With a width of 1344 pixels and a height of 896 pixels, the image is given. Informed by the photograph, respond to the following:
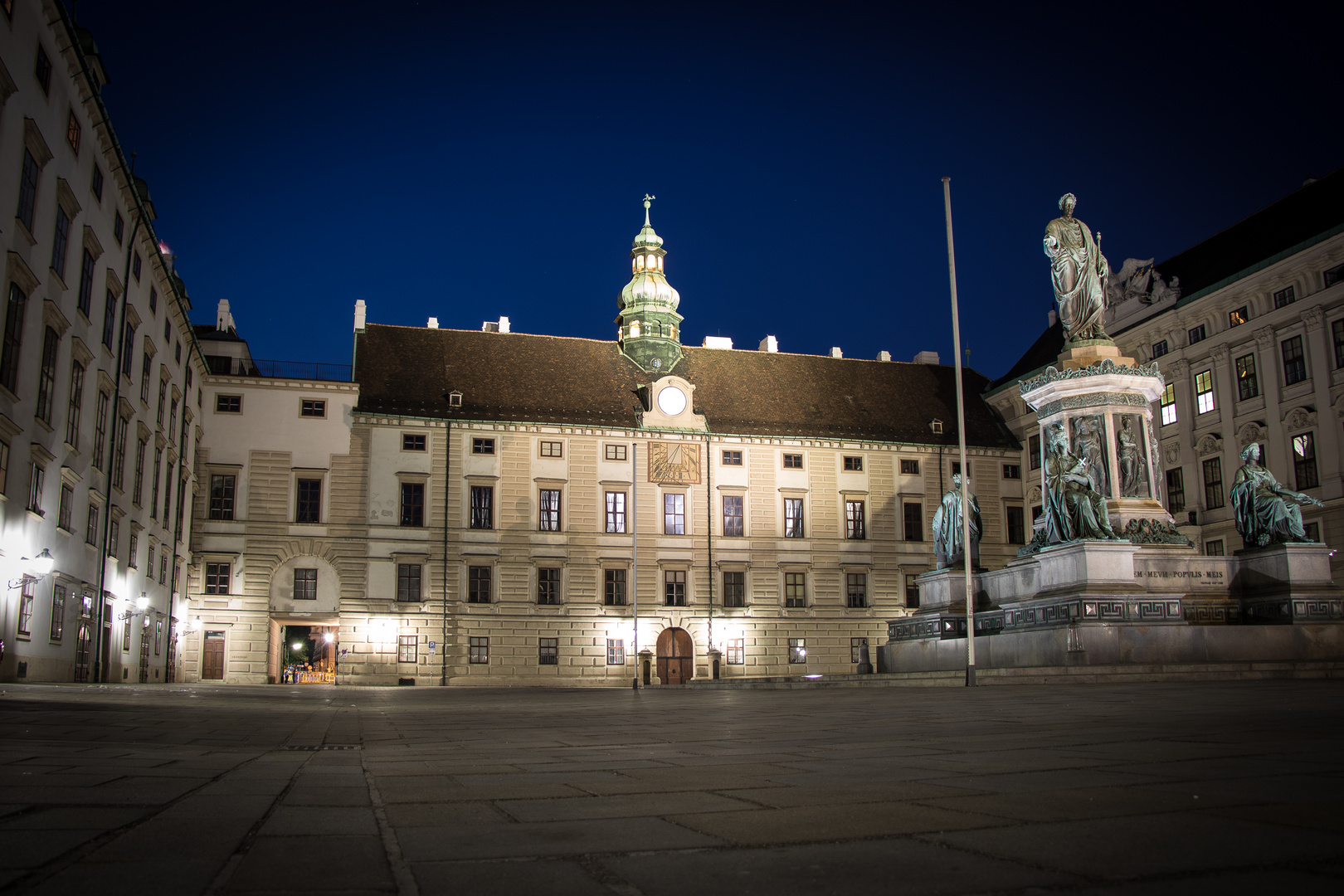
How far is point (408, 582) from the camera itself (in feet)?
163

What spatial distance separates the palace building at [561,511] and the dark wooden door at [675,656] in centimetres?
11

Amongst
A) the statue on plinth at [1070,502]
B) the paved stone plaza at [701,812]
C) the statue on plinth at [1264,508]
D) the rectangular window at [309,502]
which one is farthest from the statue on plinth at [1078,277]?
the rectangular window at [309,502]

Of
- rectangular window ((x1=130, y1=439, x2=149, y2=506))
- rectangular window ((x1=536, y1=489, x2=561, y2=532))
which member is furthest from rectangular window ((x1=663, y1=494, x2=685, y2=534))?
rectangular window ((x1=130, y1=439, x2=149, y2=506))

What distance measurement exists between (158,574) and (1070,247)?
33.6 m

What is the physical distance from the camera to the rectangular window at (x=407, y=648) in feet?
159

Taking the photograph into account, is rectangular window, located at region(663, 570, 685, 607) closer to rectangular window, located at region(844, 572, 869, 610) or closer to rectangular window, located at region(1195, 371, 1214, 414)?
rectangular window, located at region(844, 572, 869, 610)

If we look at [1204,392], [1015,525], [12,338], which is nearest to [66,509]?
[12,338]

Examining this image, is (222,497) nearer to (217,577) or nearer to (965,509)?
(217,577)

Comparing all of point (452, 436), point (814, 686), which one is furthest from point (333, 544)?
point (814, 686)

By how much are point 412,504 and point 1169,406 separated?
34460mm

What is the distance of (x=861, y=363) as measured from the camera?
63.4 m

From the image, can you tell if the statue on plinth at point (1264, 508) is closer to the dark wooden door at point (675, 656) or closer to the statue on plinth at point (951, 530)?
the statue on plinth at point (951, 530)

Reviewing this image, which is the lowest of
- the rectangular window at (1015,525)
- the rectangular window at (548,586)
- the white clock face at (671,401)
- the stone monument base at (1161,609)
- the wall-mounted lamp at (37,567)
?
the stone monument base at (1161,609)

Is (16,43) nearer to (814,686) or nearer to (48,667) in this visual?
(48,667)
